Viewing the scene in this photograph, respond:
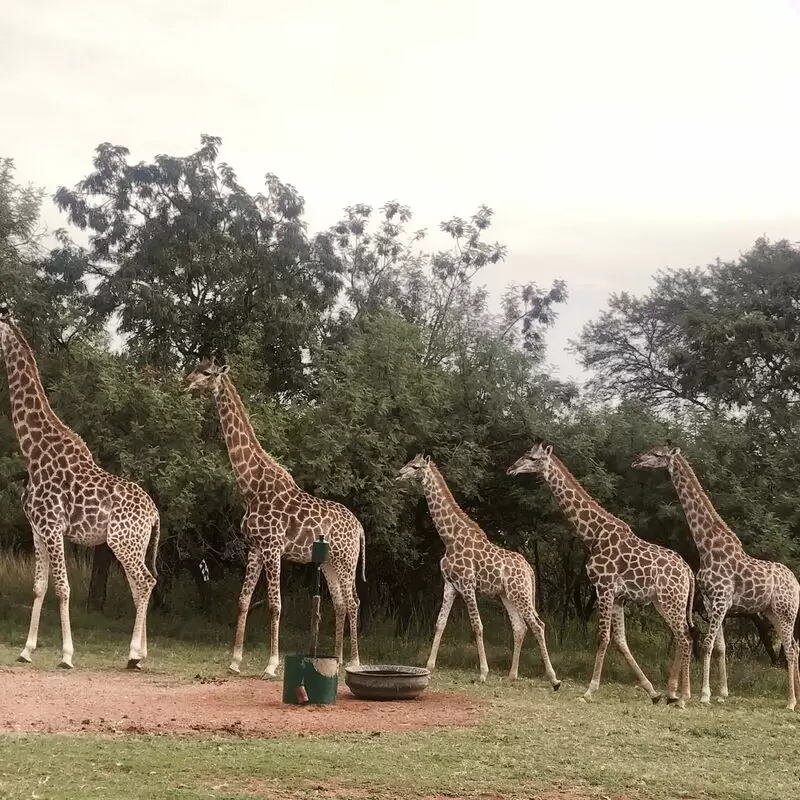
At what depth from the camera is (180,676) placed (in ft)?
39.9

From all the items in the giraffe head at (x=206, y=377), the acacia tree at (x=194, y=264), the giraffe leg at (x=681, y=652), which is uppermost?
the acacia tree at (x=194, y=264)

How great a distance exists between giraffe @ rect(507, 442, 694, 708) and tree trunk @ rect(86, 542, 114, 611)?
9199 millimetres

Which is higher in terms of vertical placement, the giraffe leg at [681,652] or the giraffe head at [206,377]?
the giraffe head at [206,377]

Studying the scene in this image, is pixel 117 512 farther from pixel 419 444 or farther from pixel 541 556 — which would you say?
pixel 541 556

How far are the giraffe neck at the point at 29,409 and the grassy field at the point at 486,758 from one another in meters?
2.73

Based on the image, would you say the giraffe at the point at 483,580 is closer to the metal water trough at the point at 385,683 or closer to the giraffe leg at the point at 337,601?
the giraffe leg at the point at 337,601

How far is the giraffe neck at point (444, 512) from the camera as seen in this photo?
1404cm

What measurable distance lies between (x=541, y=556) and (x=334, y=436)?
23.8 feet

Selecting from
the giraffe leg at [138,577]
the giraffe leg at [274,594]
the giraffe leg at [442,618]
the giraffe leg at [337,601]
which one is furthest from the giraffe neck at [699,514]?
the giraffe leg at [138,577]

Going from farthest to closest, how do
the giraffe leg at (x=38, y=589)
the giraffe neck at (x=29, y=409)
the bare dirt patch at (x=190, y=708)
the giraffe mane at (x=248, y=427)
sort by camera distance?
the giraffe mane at (x=248, y=427) < the giraffe neck at (x=29, y=409) < the giraffe leg at (x=38, y=589) < the bare dirt patch at (x=190, y=708)

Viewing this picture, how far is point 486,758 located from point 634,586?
16.5 feet

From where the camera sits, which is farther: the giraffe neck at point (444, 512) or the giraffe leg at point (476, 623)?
the giraffe neck at point (444, 512)

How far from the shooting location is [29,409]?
1339cm

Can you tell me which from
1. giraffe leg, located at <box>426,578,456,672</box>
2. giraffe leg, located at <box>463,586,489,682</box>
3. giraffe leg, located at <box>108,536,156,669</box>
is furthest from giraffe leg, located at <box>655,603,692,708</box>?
giraffe leg, located at <box>108,536,156,669</box>
